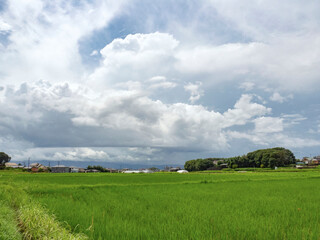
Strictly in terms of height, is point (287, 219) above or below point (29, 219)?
below

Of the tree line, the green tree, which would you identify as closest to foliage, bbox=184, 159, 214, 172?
the tree line

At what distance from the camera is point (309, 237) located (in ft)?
12.9

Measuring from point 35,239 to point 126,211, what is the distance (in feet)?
9.30

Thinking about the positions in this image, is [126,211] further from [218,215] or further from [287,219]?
[287,219]

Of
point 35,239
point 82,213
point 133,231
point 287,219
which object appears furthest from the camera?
point 82,213

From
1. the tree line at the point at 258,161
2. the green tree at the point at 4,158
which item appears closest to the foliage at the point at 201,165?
the tree line at the point at 258,161

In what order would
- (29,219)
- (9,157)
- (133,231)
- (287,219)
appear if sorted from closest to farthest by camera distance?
(133,231)
(29,219)
(287,219)
(9,157)

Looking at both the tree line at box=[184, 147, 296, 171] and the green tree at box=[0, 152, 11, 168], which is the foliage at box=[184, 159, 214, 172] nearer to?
the tree line at box=[184, 147, 296, 171]

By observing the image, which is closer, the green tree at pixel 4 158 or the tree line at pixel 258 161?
the tree line at pixel 258 161

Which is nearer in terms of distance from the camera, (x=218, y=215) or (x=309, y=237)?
(x=309, y=237)

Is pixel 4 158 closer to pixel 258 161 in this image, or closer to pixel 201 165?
pixel 201 165

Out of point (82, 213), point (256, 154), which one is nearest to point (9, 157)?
point (256, 154)

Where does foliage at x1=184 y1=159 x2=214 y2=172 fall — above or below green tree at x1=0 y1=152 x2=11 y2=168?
below

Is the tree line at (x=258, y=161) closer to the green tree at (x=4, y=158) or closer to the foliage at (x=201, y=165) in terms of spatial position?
the foliage at (x=201, y=165)
